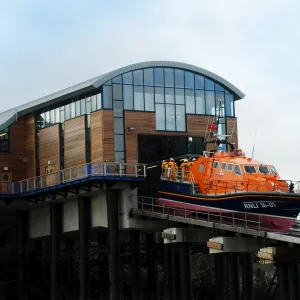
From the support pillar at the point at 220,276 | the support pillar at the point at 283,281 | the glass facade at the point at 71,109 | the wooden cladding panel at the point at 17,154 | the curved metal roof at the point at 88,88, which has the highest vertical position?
the curved metal roof at the point at 88,88

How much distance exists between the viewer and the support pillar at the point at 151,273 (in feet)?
208

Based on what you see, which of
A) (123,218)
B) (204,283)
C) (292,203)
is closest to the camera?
(292,203)

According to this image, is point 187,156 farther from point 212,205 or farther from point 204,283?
point 204,283

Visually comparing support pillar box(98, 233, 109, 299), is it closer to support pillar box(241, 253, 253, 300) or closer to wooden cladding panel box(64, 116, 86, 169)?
wooden cladding panel box(64, 116, 86, 169)

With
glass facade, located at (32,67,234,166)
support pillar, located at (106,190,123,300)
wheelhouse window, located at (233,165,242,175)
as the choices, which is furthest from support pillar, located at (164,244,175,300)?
wheelhouse window, located at (233,165,242,175)

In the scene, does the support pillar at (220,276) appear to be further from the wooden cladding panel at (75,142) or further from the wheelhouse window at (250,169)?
the wooden cladding panel at (75,142)

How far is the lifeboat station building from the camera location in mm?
54844

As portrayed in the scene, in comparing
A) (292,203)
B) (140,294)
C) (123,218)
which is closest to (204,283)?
(140,294)

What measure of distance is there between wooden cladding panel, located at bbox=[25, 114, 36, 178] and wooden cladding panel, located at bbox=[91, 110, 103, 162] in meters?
7.62

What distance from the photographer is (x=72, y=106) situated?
59.9m

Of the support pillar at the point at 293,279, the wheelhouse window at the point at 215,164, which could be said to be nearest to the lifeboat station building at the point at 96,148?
the wheelhouse window at the point at 215,164

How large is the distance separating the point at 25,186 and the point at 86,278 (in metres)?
9.12

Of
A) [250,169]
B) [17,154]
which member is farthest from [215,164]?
[17,154]

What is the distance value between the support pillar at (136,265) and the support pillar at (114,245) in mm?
4955
